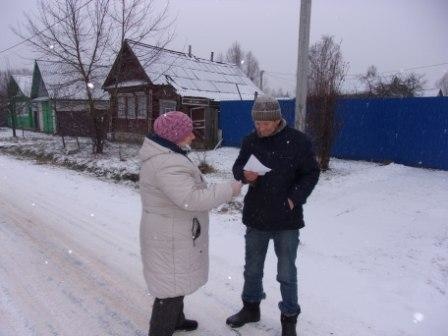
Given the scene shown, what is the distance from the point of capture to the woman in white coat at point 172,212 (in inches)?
93.0

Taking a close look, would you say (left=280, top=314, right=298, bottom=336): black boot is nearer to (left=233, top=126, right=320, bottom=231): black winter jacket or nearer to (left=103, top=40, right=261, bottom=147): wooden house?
(left=233, top=126, right=320, bottom=231): black winter jacket

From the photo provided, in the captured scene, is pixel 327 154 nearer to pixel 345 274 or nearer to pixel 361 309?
pixel 345 274

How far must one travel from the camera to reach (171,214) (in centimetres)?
247

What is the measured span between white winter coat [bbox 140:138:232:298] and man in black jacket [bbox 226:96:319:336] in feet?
1.58

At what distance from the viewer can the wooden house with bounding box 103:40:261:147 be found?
59.5 ft

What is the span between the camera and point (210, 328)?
3193mm

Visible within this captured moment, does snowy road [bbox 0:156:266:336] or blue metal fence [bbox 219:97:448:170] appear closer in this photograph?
snowy road [bbox 0:156:266:336]

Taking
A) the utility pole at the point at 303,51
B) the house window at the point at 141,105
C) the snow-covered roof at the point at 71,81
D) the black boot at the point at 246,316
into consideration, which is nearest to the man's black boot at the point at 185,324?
the black boot at the point at 246,316

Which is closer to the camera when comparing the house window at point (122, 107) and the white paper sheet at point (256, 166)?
the white paper sheet at point (256, 166)

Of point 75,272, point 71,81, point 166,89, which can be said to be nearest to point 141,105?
point 166,89

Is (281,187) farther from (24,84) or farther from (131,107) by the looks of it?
(24,84)

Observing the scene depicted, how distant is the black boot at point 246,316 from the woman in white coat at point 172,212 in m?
0.76

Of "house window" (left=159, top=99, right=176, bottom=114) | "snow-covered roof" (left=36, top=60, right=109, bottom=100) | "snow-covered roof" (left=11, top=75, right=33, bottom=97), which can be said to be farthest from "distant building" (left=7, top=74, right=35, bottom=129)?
"house window" (left=159, top=99, right=176, bottom=114)

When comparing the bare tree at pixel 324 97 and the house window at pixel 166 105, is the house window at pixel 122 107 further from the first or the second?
the bare tree at pixel 324 97
